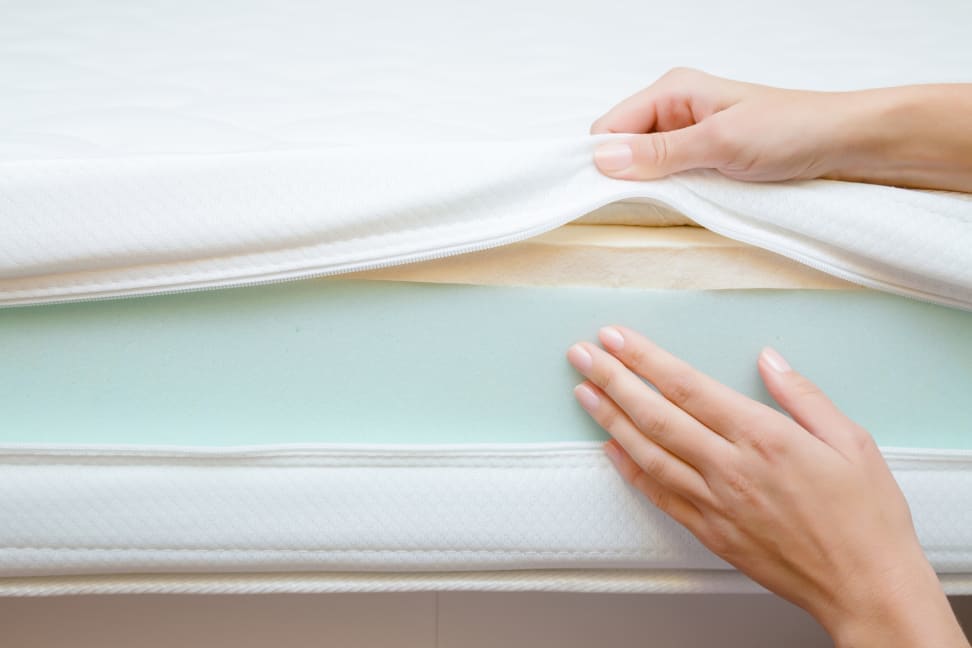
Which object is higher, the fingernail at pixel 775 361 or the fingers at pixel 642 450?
the fingernail at pixel 775 361

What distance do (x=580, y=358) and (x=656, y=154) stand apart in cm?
17

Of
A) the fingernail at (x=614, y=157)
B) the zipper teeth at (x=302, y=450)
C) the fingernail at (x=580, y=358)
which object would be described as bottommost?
the zipper teeth at (x=302, y=450)

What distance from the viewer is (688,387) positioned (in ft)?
1.84

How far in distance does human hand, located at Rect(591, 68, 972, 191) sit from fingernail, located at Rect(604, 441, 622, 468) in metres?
0.22

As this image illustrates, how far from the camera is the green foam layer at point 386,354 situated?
571 millimetres

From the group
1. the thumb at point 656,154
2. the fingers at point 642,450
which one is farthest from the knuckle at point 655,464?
the thumb at point 656,154

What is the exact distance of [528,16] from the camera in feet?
3.11

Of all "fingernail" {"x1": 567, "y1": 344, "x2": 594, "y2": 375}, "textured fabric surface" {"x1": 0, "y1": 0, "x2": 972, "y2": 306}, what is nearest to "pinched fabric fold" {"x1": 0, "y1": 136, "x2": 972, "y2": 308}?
"textured fabric surface" {"x1": 0, "y1": 0, "x2": 972, "y2": 306}

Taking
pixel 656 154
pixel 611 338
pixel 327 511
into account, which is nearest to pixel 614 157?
pixel 656 154

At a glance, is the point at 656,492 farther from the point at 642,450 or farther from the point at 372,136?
the point at 372,136

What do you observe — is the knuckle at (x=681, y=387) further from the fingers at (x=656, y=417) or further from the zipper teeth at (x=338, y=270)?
the zipper teeth at (x=338, y=270)

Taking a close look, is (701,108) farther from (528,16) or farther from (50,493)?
(50,493)

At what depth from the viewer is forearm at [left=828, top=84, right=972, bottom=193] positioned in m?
0.59

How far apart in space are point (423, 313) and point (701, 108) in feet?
0.97
